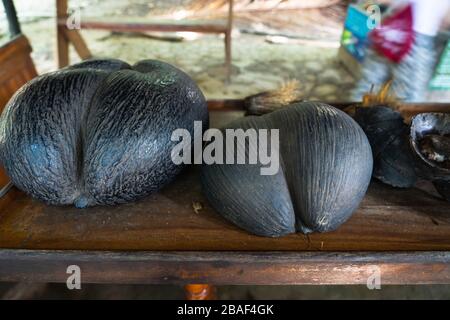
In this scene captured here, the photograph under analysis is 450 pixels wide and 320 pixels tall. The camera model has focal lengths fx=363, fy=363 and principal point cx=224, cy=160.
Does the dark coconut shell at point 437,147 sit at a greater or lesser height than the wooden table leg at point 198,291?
greater

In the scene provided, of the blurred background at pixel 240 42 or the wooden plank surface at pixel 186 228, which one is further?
the blurred background at pixel 240 42

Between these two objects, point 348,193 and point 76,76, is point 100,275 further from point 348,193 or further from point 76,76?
point 348,193

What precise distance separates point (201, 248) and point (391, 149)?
51 centimetres

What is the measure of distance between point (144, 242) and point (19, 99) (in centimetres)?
40

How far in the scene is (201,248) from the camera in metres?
0.75

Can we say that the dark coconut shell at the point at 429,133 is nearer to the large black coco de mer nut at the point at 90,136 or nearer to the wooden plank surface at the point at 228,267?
the wooden plank surface at the point at 228,267

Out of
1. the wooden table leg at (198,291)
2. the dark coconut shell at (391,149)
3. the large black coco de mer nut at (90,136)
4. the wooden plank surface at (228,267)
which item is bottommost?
the wooden table leg at (198,291)

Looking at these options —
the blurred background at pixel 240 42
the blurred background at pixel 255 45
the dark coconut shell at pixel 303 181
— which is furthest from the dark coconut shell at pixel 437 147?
the blurred background at pixel 240 42

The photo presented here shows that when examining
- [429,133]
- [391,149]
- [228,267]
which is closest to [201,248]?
[228,267]

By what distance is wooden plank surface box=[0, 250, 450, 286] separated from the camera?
2.37 feet

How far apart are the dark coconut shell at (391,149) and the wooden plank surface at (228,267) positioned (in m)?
0.20

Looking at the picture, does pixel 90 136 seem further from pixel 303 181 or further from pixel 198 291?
pixel 198 291

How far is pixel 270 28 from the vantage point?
3.69 m

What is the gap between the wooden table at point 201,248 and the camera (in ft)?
2.38
